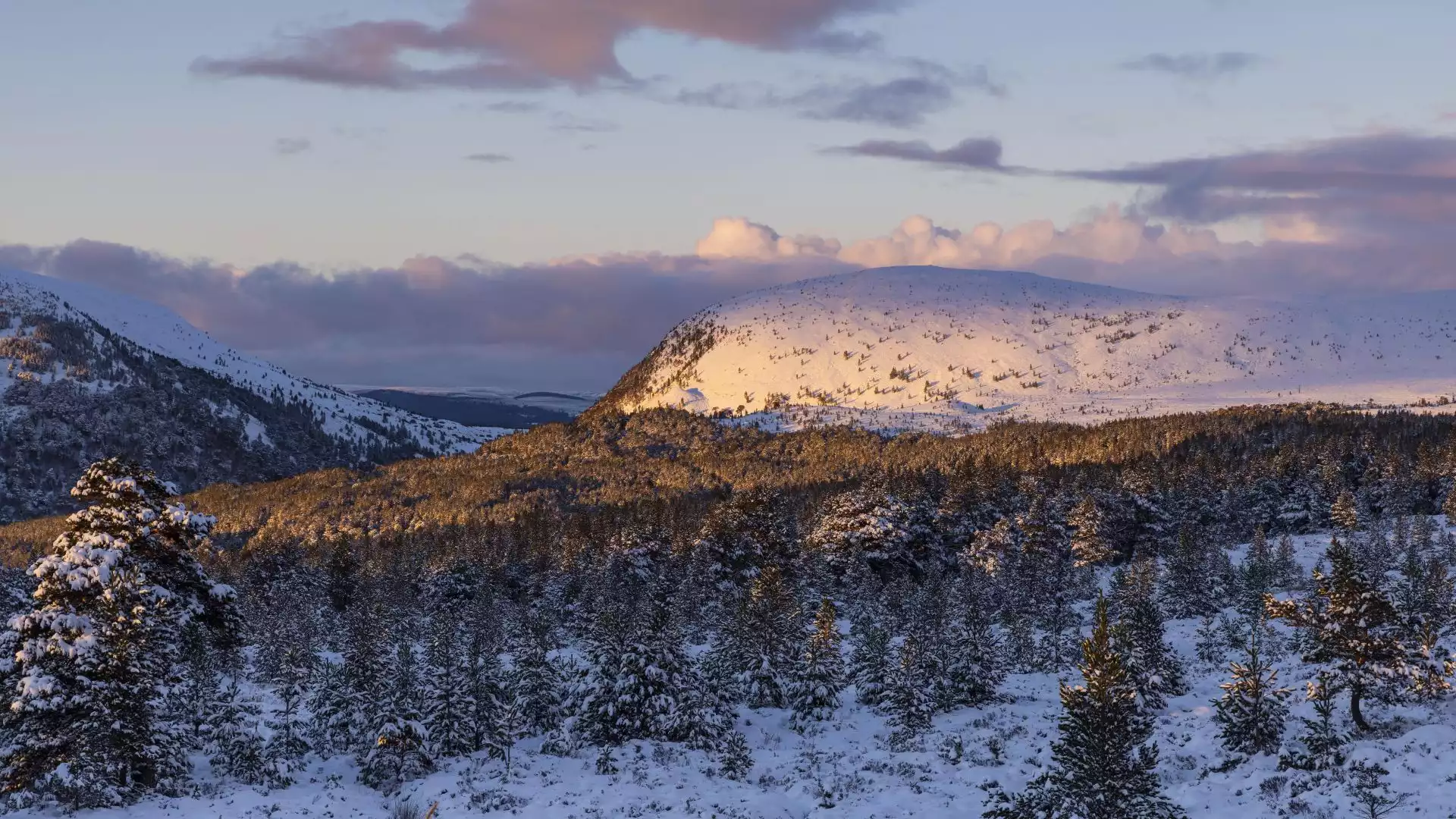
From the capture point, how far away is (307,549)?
148 meters

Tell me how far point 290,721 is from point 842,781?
2278 cm

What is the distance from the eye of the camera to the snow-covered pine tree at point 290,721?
43.4 metres

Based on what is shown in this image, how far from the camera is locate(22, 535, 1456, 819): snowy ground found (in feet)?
118

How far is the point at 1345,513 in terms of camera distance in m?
96.9

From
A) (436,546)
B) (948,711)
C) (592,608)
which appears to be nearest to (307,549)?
(436,546)

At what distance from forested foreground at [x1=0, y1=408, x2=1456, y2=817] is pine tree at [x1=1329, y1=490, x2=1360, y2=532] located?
313mm

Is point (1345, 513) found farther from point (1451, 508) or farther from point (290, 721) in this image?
point (290, 721)

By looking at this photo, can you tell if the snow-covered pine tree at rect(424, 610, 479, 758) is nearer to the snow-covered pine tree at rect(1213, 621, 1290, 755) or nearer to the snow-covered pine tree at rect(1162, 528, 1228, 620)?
the snow-covered pine tree at rect(1213, 621, 1290, 755)

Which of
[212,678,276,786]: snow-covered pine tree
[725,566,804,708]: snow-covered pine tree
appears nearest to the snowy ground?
[212,678,276,786]: snow-covered pine tree

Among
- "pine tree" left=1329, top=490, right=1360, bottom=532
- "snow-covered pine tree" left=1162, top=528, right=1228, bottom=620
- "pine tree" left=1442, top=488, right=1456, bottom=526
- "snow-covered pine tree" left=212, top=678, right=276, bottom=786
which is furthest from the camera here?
"pine tree" left=1329, top=490, right=1360, bottom=532

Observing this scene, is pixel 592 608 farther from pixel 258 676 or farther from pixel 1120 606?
pixel 1120 606

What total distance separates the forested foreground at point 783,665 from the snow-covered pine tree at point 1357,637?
12 centimetres

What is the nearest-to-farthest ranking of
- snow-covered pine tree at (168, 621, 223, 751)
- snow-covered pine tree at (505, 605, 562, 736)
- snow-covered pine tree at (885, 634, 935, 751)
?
snow-covered pine tree at (168, 621, 223, 751)
snow-covered pine tree at (885, 634, 935, 751)
snow-covered pine tree at (505, 605, 562, 736)

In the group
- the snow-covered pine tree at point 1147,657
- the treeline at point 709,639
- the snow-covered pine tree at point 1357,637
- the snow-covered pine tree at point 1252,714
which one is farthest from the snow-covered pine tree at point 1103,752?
the snow-covered pine tree at point 1147,657
